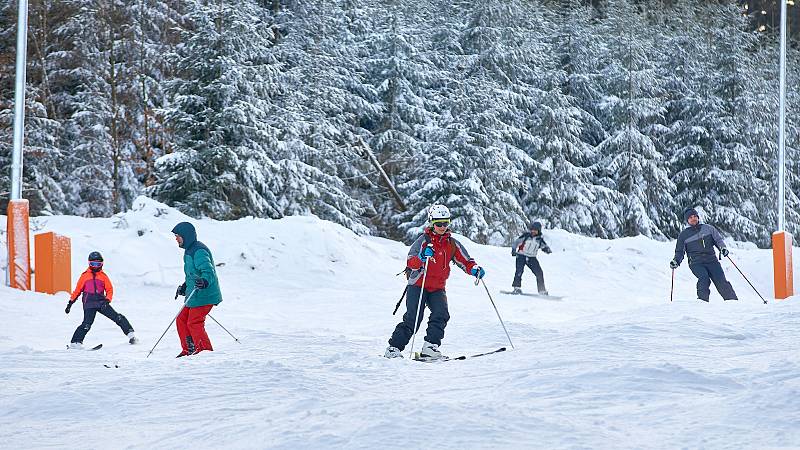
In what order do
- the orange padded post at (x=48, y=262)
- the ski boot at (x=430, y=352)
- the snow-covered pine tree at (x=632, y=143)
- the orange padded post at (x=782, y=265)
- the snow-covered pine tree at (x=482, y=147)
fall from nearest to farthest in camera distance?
the ski boot at (x=430, y=352), the orange padded post at (x=48, y=262), the orange padded post at (x=782, y=265), the snow-covered pine tree at (x=482, y=147), the snow-covered pine tree at (x=632, y=143)

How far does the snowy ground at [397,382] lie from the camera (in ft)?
14.2

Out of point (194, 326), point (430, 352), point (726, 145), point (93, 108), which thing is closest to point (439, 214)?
point (430, 352)

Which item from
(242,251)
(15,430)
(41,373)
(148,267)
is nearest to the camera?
(15,430)

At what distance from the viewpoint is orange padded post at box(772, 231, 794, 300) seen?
16.2 meters

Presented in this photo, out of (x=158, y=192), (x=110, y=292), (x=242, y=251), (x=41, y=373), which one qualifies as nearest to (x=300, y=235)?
(x=242, y=251)

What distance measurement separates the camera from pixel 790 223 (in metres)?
40.0

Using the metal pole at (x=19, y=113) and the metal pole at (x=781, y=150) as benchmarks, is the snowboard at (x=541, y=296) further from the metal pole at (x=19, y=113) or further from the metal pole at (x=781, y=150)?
the metal pole at (x=19, y=113)

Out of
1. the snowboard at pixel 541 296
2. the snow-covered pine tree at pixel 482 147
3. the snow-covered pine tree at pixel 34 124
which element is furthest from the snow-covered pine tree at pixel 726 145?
the snow-covered pine tree at pixel 34 124

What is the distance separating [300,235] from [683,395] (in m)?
14.1

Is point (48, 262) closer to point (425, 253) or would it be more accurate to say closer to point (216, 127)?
point (425, 253)

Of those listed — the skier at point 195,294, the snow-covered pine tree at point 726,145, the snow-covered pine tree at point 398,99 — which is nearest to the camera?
the skier at point 195,294

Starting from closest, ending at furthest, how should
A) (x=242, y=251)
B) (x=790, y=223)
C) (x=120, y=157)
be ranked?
(x=242, y=251) < (x=120, y=157) < (x=790, y=223)

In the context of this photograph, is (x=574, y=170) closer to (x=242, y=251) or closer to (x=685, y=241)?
(x=242, y=251)

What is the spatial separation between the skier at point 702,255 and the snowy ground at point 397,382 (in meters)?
1.42
